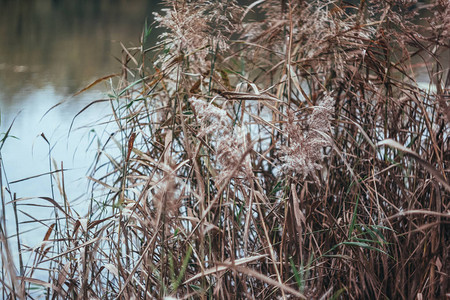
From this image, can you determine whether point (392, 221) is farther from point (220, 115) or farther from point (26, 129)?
point (26, 129)

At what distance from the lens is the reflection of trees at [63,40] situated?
88.0 inches

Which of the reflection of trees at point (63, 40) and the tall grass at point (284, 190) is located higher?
the reflection of trees at point (63, 40)

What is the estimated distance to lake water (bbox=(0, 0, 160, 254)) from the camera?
1441 mm

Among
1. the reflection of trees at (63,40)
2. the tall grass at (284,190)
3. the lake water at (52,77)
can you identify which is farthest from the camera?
the reflection of trees at (63,40)

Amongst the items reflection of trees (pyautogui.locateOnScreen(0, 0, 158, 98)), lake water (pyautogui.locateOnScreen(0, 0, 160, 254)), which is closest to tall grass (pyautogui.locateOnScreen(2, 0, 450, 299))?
lake water (pyautogui.locateOnScreen(0, 0, 160, 254))

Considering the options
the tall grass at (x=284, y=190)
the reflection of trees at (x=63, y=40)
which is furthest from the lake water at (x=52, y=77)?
Answer: the tall grass at (x=284, y=190)

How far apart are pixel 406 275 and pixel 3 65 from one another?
219 centimetres

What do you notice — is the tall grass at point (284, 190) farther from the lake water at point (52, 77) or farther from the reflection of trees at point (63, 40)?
the reflection of trees at point (63, 40)

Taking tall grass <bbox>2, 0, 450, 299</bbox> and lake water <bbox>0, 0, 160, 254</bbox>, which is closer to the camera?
tall grass <bbox>2, 0, 450, 299</bbox>

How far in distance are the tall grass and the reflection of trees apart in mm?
818

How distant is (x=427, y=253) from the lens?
798 millimetres

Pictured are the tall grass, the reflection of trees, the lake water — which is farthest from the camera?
the reflection of trees

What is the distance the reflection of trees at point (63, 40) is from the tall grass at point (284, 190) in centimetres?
82

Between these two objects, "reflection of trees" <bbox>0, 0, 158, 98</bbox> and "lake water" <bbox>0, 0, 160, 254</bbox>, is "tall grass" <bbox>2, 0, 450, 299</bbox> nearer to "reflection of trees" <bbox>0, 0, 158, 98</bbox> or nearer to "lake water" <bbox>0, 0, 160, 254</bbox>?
"lake water" <bbox>0, 0, 160, 254</bbox>
